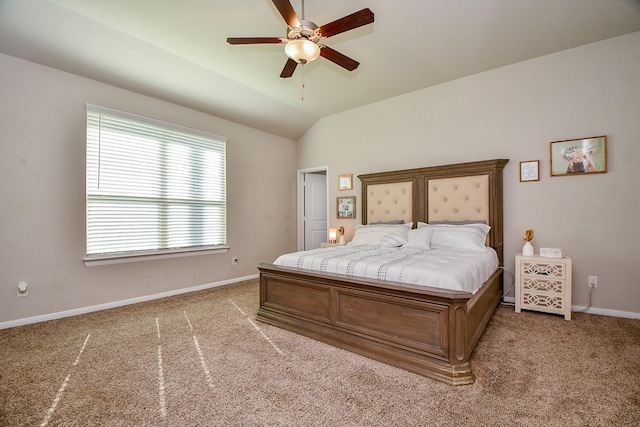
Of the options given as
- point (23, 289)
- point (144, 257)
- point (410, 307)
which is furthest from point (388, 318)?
point (23, 289)

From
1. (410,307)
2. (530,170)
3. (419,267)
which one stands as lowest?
(410,307)

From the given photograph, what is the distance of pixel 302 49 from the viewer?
224 centimetres

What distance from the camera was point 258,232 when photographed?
5.34 m

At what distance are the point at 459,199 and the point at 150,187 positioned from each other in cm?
423

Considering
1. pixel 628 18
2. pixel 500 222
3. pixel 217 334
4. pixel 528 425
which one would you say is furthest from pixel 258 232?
pixel 628 18

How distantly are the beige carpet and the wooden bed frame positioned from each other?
114 mm

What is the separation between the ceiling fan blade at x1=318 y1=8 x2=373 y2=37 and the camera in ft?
6.57

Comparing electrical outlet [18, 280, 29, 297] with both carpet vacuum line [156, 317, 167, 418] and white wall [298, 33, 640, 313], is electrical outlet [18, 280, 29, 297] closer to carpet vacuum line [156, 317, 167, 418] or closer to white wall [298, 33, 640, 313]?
carpet vacuum line [156, 317, 167, 418]

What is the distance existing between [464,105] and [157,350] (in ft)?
15.0

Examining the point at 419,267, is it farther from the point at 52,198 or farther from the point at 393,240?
the point at 52,198

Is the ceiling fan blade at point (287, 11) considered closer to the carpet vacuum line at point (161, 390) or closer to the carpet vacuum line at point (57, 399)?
the carpet vacuum line at point (161, 390)

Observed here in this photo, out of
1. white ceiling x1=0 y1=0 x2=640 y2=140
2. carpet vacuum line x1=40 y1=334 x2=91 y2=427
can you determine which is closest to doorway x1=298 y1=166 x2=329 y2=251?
white ceiling x1=0 y1=0 x2=640 y2=140

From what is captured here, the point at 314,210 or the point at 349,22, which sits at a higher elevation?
the point at 349,22

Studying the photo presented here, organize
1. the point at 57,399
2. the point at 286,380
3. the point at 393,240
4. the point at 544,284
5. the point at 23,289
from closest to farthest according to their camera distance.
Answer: the point at 57,399 → the point at 286,380 → the point at 23,289 → the point at 544,284 → the point at 393,240
